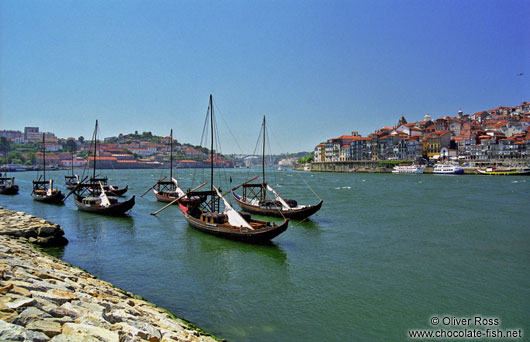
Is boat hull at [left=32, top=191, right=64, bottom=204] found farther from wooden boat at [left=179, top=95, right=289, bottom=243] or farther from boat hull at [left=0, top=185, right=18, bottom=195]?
wooden boat at [left=179, top=95, right=289, bottom=243]

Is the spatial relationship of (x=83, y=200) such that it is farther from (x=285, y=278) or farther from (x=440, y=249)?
(x=440, y=249)

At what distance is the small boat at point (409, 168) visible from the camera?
99.6 m

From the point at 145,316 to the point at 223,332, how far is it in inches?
83.5

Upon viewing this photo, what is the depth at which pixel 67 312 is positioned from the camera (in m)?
6.75

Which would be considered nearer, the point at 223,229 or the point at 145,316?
the point at 145,316

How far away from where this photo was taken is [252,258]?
650 inches

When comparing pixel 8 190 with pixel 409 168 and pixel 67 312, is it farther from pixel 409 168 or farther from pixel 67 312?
pixel 409 168

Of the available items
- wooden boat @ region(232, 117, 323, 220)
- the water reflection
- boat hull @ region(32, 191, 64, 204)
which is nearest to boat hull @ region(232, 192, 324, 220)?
wooden boat @ region(232, 117, 323, 220)

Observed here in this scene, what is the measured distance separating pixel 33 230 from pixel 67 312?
1304 cm

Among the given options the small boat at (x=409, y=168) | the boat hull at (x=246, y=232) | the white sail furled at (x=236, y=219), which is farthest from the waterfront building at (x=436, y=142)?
the boat hull at (x=246, y=232)

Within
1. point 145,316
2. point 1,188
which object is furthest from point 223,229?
point 1,188

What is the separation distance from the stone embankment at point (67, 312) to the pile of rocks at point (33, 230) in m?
6.35

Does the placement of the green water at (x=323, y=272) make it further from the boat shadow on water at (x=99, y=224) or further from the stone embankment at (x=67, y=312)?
the stone embankment at (x=67, y=312)

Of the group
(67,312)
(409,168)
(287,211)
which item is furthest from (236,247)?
(409,168)
